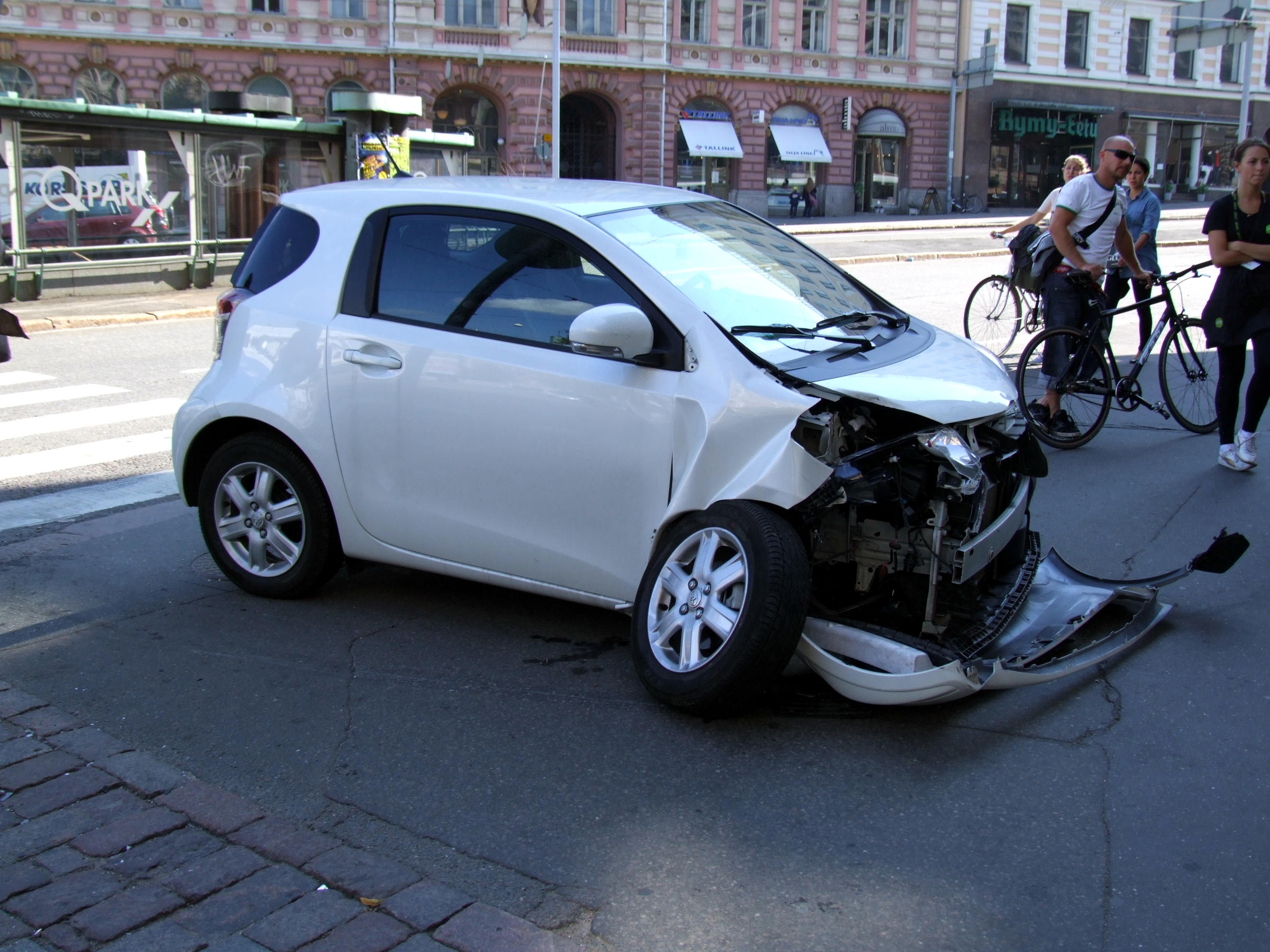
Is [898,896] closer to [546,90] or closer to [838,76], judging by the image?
[546,90]

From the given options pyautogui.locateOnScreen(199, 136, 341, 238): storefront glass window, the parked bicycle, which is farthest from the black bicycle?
pyautogui.locateOnScreen(199, 136, 341, 238): storefront glass window

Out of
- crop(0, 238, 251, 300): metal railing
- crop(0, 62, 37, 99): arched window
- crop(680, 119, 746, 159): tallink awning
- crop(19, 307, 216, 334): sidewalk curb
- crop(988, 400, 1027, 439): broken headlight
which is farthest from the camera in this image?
crop(680, 119, 746, 159): tallink awning

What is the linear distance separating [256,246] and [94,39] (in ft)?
126

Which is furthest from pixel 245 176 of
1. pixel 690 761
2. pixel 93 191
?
pixel 690 761

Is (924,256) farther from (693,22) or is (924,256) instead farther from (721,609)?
(693,22)

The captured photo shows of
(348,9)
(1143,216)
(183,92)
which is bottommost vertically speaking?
(1143,216)

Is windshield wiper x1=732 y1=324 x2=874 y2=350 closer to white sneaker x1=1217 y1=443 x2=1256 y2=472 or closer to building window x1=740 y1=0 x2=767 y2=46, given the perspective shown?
white sneaker x1=1217 y1=443 x2=1256 y2=472

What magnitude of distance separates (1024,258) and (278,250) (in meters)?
6.13

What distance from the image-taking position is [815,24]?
153ft

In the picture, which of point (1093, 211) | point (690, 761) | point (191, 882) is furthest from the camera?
point (1093, 211)

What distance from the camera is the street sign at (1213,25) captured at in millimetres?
38188

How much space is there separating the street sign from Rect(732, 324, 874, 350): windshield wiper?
39.6 metres

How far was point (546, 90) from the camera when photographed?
4316cm

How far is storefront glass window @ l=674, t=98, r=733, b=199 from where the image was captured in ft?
148
